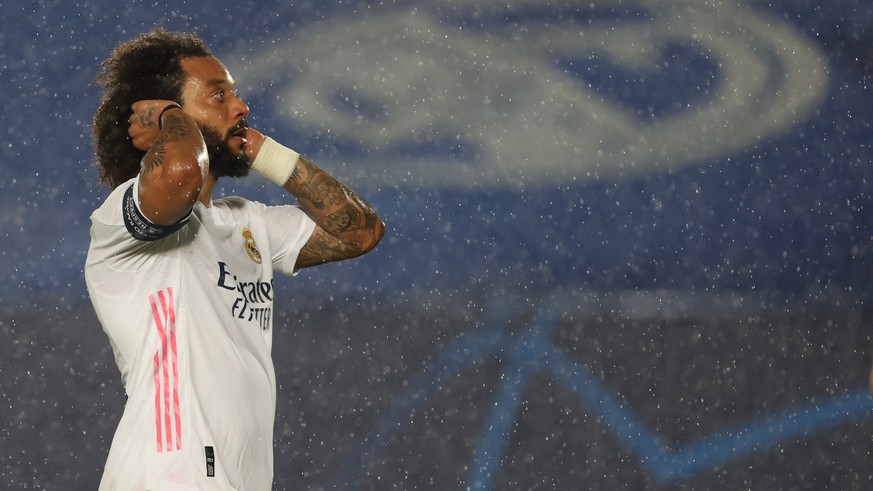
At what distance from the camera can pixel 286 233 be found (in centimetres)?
254

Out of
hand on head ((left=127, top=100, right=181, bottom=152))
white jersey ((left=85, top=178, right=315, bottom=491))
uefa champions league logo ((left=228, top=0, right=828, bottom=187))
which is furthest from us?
uefa champions league logo ((left=228, top=0, right=828, bottom=187))

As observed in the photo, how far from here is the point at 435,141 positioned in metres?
4.64

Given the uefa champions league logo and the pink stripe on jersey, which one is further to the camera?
the uefa champions league logo

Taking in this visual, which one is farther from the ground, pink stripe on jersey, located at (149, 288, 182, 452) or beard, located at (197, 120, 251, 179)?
beard, located at (197, 120, 251, 179)

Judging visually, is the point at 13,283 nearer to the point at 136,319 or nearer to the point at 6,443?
the point at 6,443

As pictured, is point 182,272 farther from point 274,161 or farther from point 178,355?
point 274,161

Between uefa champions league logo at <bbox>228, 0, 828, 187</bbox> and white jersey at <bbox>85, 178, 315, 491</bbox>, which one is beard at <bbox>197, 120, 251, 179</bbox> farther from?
uefa champions league logo at <bbox>228, 0, 828, 187</bbox>

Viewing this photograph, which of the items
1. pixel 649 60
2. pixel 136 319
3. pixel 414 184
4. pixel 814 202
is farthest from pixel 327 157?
pixel 136 319

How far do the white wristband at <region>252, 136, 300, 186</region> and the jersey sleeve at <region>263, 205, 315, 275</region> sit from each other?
0.37 ft

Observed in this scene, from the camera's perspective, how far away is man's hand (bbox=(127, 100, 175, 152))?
2.21 metres

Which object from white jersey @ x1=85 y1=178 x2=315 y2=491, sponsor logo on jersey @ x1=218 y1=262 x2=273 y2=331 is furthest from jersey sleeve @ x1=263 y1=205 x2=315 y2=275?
white jersey @ x1=85 y1=178 x2=315 y2=491

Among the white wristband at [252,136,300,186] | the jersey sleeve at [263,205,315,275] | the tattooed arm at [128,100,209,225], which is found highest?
the tattooed arm at [128,100,209,225]

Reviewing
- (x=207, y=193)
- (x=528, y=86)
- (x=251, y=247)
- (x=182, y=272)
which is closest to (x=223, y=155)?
(x=207, y=193)

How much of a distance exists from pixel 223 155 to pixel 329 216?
0.29 meters
